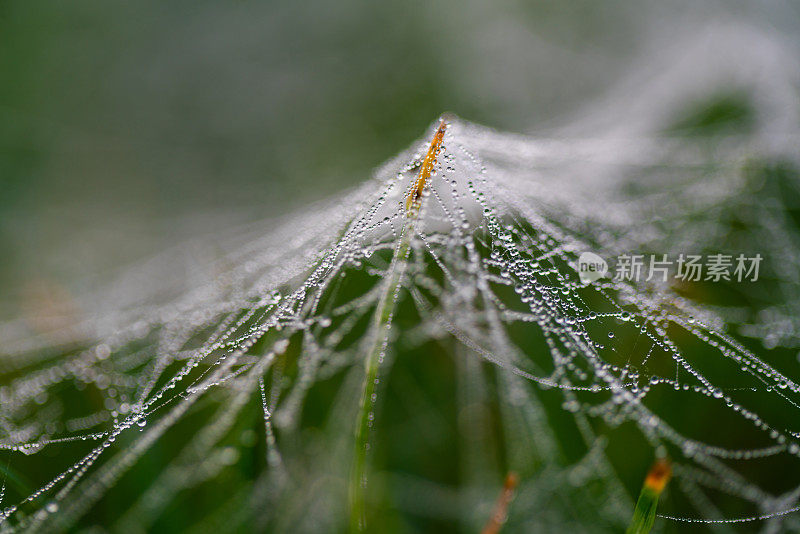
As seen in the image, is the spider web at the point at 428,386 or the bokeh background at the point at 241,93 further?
the bokeh background at the point at 241,93

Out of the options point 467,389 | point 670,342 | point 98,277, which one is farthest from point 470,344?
point 98,277

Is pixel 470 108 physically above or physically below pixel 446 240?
above

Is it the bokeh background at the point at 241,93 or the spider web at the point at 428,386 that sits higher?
the bokeh background at the point at 241,93

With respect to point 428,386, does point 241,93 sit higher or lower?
higher

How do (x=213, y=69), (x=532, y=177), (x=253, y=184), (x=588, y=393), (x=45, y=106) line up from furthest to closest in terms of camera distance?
1. (x=213, y=69)
2. (x=45, y=106)
3. (x=253, y=184)
4. (x=532, y=177)
5. (x=588, y=393)

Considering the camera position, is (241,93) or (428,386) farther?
(241,93)

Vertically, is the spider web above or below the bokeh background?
below

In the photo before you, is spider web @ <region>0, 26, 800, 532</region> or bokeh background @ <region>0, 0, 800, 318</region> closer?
spider web @ <region>0, 26, 800, 532</region>

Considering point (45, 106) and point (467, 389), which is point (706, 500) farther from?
point (45, 106)
